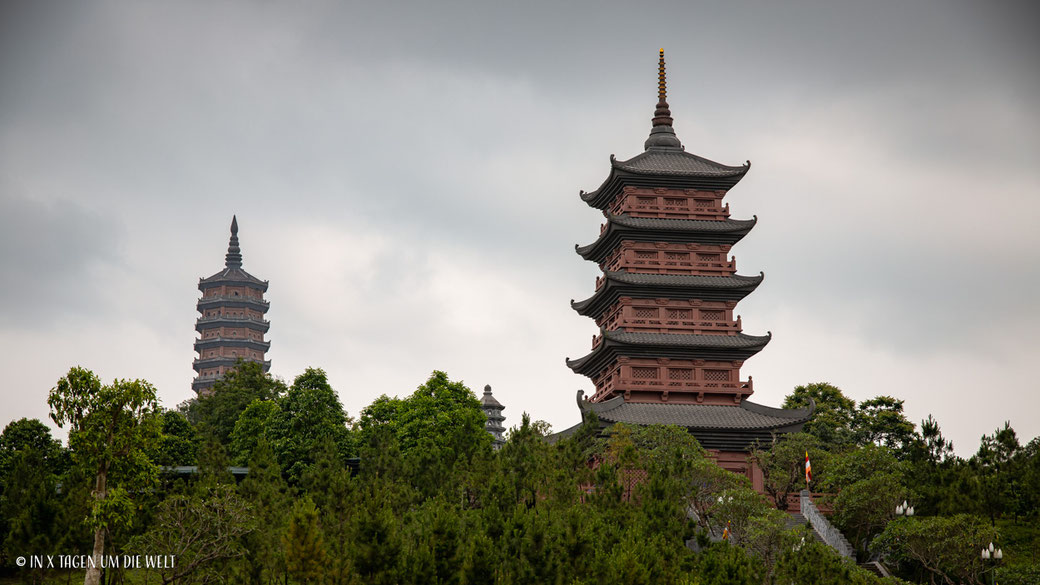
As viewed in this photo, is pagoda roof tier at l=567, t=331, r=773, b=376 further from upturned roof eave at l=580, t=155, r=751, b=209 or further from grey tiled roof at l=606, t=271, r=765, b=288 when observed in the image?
upturned roof eave at l=580, t=155, r=751, b=209

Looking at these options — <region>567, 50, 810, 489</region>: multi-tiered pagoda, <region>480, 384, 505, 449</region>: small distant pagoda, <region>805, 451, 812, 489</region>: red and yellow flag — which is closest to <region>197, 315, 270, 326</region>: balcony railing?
<region>480, 384, 505, 449</region>: small distant pagoda

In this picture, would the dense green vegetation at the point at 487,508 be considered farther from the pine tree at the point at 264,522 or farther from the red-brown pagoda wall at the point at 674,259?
the red-brown pagoda wall at the point at 674,259

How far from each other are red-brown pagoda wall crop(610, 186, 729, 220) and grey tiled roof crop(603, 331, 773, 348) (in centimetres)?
708

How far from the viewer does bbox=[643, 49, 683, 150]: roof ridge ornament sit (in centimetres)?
7600

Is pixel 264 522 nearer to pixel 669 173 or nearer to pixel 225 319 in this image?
pixel 669 173

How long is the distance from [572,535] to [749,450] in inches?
1183

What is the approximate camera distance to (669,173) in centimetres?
7219

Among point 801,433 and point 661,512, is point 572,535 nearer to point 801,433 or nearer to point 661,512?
point 661,512

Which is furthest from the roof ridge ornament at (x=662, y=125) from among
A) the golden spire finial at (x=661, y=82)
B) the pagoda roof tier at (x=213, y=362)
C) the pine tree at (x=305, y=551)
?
the pagoda roof tier at (x=213, y=362)

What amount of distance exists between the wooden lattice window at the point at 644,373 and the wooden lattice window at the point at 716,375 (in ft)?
8.33

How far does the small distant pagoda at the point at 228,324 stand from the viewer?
13512 centimetres

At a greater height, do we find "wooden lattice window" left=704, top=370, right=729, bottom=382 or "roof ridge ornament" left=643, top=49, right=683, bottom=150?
"roof ridge ornament" left=643, top=49, right=683, bottom=150

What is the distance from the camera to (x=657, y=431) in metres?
57.0

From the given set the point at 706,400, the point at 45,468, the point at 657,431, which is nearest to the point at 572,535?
the point at 657,431
